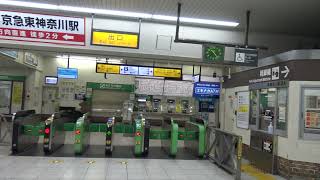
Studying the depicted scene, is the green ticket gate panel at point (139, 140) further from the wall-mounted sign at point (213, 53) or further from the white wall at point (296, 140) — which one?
the white wall at point (296, 140)

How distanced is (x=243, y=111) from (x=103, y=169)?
4324 millimetres

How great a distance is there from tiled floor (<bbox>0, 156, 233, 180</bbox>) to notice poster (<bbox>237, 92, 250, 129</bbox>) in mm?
1556

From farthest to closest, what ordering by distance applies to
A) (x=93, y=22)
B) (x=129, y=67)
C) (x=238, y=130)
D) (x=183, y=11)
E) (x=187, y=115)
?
(x=187, y=115) < (x=129, y=67) < (x=238, y=130) < (x=93, y=22) < (x=183, y=11)

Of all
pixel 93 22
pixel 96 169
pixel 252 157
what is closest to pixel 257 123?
pixel 252 157

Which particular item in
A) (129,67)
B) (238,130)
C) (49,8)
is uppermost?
(49,8)

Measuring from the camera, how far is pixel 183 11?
282 inches

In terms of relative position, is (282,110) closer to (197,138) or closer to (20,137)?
(197,138)

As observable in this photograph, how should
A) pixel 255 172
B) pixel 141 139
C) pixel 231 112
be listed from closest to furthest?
pixel 255 172
pixel 141 139
pixel 231 112

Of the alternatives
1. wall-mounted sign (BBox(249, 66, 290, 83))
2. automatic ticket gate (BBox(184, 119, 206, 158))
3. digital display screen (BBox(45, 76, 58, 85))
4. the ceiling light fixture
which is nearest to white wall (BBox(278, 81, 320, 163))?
wall-mounted sign (BBox(249, 66, 290, 83))

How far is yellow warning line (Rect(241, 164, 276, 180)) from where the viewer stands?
21.8 feet

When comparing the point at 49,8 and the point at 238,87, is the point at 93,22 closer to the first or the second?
the point at 49,8

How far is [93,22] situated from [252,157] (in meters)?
5.36

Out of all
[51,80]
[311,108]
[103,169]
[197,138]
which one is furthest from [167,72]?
[51,80]

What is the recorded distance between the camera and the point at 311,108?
6453 millimetres
